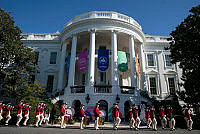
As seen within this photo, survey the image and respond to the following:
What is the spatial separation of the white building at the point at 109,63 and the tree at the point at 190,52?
18.7 ft

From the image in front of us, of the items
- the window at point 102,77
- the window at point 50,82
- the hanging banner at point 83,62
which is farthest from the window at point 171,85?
the window at point 50,82

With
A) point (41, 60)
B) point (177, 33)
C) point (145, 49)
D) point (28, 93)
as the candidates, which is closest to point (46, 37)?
point (41, 60)

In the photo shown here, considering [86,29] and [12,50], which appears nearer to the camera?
[12,50]

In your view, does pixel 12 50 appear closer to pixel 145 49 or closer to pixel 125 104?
pixel 125 104

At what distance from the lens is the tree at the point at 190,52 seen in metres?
12.3

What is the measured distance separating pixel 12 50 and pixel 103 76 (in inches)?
479

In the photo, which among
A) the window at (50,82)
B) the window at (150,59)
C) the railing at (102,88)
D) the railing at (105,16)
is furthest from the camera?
the window at (150,59)

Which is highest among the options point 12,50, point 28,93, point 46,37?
point 46,37

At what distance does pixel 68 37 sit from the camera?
21.0 metres

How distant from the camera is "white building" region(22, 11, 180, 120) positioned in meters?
16.6

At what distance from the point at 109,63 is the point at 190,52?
1128 cm

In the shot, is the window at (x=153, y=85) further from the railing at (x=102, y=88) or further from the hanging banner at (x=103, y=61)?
the hanging banner at (x=103, y=61)

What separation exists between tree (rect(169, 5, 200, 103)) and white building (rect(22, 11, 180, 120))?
5.70 metres

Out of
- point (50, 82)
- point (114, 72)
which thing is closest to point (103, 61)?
point (114, 72)
